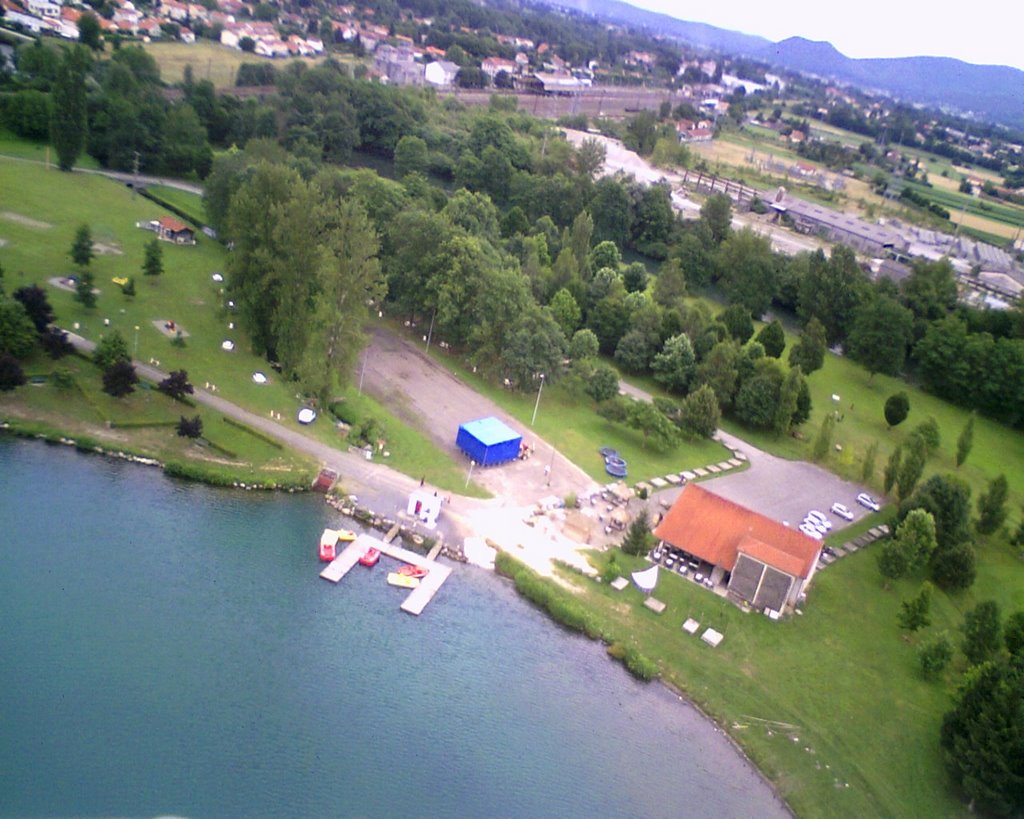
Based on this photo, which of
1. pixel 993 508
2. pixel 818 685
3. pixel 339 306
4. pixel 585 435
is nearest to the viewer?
pixel 818 685

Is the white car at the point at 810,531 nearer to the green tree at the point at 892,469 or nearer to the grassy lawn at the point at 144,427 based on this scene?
the green tree at the point at 892,469

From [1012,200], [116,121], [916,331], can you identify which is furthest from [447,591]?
[1012,200]

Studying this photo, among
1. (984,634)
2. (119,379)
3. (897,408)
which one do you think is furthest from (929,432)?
(119,379)

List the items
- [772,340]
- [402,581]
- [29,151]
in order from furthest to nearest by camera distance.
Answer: [29,151], [772,340], [402,581]

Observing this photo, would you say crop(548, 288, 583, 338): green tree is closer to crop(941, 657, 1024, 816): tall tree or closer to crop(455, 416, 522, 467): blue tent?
crop(455, 416, 522, 467): blue tent

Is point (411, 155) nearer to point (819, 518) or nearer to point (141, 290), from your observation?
point (141, 290)

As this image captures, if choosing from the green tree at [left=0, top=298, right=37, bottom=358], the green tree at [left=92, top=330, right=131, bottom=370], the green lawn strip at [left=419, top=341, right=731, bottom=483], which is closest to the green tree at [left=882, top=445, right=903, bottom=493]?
the green lawn strip at [left=419, top=341, right=731, bottom=483]
